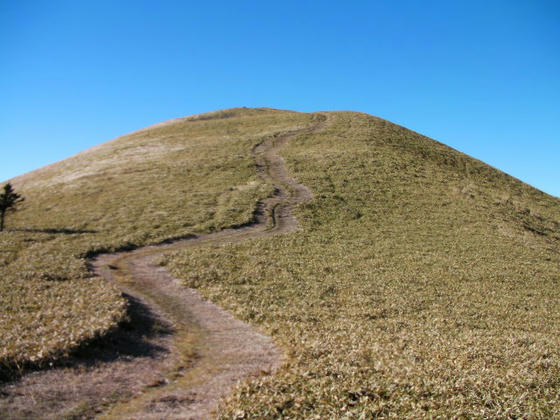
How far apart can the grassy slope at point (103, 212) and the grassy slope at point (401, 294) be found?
20.7ft

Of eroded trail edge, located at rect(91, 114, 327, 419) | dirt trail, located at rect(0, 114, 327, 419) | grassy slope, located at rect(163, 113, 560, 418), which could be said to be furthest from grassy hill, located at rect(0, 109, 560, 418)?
dirt trail, located at rect(0, 114, 327, 419)

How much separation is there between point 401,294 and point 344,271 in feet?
15.6

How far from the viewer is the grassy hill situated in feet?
35.0

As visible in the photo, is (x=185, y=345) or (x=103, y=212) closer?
(x=185, y=345)

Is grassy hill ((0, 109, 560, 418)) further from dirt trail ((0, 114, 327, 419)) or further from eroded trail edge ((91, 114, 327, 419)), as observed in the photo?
dirt trail ((0, 114, 327, 419))

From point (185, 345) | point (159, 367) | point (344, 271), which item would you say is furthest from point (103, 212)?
point (159, 367)

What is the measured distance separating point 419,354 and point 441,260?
59.1 ft

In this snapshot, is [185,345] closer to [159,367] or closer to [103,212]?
[159,367]

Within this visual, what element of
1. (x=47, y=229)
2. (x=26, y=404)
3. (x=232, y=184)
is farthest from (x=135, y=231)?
(x=26, y=404)

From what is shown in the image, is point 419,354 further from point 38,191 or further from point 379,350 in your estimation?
point 38,191

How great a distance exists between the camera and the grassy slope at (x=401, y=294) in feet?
33.1

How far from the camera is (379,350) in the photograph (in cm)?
1347

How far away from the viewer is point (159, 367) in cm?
1211

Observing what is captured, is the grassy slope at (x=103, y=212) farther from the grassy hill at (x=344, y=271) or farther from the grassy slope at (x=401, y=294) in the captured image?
the grassy slope at (x=401, y=294)
